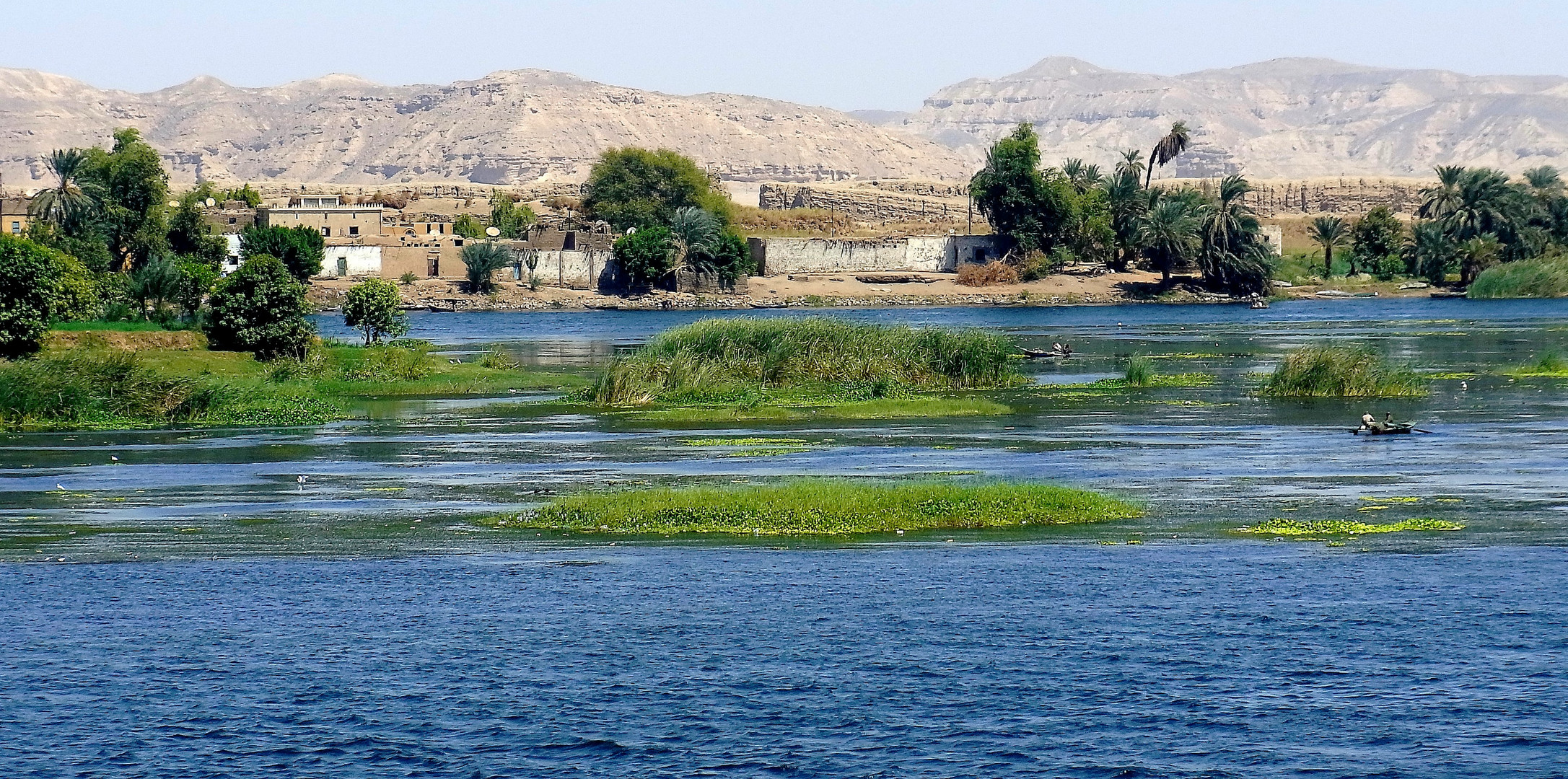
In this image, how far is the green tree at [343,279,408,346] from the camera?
67062 mm

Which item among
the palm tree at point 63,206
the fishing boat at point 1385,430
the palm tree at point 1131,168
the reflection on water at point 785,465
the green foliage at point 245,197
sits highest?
the palm tree at point 1131,168

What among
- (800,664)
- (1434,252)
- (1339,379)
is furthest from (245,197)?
(800,664)

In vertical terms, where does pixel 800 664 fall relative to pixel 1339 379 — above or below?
below

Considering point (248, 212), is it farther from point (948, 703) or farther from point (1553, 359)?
point (948, 703)

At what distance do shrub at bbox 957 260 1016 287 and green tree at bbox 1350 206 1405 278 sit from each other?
30.4m

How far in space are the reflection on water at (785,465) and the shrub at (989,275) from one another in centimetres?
8211

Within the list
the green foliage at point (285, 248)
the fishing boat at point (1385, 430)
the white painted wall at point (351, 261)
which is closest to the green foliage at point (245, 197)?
the white painted wall at point (351, 261)

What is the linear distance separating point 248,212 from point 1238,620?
12078cm

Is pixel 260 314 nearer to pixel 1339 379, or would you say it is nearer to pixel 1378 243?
pixel 1339 379

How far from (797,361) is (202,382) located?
17106 millimetres

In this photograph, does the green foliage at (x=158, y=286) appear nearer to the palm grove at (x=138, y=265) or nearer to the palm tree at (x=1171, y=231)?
the palm grove at (x=138, y=265)

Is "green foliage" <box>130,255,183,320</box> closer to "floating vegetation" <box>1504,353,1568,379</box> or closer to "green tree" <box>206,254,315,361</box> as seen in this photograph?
"green tree" <box>206,254,315,361</box>

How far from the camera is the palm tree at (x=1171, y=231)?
131 metres

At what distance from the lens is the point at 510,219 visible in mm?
157375
